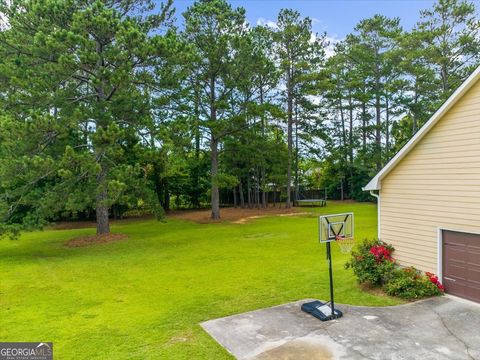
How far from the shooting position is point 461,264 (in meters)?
7.11

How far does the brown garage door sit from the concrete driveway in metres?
0.30

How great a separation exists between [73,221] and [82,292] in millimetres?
17173

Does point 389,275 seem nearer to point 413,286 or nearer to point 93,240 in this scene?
point 413,286

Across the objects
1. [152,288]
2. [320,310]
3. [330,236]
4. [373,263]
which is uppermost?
[330,236]

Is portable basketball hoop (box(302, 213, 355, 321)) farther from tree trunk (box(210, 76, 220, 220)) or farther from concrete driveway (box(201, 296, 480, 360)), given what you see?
tree trunk (box(210, 76, 220, 220))

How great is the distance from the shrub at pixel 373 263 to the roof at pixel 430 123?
59.2 inches

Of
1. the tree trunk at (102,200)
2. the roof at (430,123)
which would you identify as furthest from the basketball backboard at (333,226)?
the tree trunk at (102,200)

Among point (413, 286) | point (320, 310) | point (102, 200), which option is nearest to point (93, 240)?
point (102, 200)

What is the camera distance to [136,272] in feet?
33.1

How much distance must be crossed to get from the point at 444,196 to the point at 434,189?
0.27 m

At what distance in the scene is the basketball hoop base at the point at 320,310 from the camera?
20.7ft

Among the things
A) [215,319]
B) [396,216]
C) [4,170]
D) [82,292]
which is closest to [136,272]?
[82,292]

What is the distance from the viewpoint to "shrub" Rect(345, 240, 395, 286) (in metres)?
7.95

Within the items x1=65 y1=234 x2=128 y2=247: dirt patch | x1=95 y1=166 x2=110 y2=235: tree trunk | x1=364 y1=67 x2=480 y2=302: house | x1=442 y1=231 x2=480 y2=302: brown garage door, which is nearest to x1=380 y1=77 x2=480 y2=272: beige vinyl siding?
x1=364 y1=67 x2=480 y2=302: house
